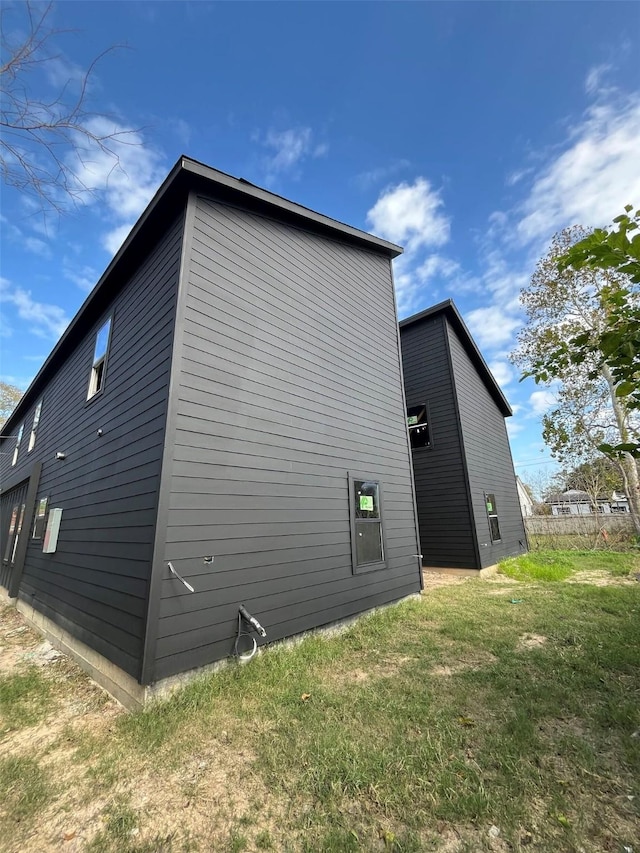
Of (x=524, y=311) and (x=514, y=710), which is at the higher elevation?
(x=524, y=311)

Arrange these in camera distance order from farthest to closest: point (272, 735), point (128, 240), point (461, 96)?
point (461, 96)
point (128, 240)
point (272, 735)

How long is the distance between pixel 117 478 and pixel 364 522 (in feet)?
11.9

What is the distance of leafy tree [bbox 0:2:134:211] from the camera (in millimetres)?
2033

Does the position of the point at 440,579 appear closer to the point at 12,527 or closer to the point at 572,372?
the point at 12,527

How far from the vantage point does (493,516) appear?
1028cm

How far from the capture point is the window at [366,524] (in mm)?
5562

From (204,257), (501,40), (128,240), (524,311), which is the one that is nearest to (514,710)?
(204,257)

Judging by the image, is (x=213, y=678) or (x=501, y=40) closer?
(x=213, y=678)

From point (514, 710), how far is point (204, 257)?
5463 millimetres

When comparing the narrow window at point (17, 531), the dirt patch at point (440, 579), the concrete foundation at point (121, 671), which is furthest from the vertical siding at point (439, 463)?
the narrow window at point (17, 531)

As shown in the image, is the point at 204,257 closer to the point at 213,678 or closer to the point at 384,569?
the point at 213,678

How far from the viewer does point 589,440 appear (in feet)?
50.6

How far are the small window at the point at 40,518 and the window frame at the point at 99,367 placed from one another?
277cm

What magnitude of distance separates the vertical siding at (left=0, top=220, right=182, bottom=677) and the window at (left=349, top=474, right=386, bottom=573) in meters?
3.02
